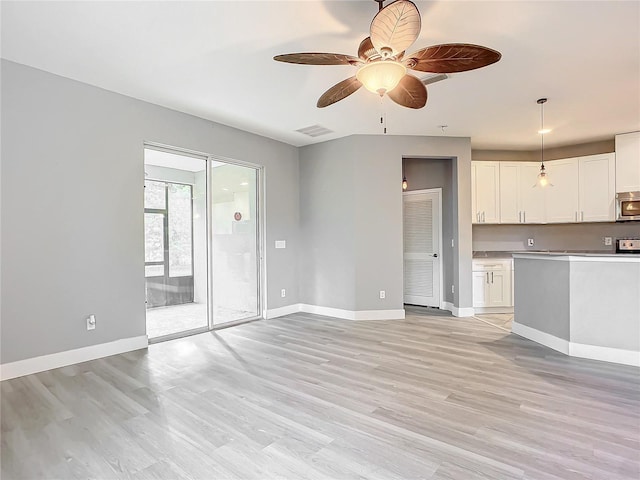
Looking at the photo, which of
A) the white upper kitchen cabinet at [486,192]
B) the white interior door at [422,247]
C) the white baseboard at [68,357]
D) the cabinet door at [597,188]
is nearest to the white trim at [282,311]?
the white baseboard at [68,357]

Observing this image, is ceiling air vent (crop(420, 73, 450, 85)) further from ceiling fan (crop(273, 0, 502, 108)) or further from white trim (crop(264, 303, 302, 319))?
white trim (crop(264, 303, 302, 319))

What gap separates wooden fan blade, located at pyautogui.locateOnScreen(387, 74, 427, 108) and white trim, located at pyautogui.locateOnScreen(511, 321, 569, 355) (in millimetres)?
2995

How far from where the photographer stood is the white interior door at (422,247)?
20.4ft

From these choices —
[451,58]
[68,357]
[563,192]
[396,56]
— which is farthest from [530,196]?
[68,357]

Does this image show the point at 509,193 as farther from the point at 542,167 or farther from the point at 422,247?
the point at 422,247

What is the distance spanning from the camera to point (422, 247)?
21.1 ft

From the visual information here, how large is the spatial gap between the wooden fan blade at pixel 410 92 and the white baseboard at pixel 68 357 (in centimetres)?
379

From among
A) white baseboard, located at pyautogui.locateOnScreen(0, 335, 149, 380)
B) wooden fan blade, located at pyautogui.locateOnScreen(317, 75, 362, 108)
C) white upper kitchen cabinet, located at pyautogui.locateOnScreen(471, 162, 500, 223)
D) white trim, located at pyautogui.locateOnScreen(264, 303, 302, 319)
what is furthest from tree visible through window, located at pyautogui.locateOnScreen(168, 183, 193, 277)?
white upper kitchen cabinet, located at pyautogui.locateOnScreen(471, 162, 500, 223)

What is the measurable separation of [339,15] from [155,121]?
271cm

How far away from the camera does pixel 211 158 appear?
15.8 ft

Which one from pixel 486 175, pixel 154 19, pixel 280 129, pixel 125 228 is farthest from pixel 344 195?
pixel 154 19

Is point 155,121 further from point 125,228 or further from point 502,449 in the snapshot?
point 502,449

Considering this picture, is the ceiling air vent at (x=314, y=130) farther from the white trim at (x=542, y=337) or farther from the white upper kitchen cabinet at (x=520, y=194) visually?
the white trim at (x=542, y=337)

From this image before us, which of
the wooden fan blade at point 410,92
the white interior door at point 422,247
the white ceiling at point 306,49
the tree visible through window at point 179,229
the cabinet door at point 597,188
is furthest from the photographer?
the white interior door at point 422,247
